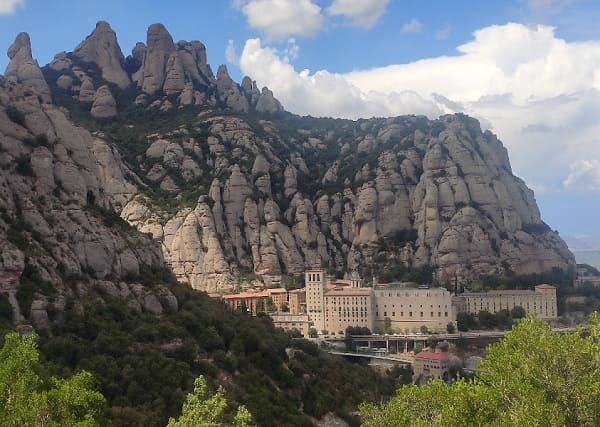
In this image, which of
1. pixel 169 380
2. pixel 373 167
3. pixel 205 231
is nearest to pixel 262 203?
pixel 205 231

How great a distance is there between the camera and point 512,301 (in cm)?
11738

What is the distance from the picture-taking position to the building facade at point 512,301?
116250mm

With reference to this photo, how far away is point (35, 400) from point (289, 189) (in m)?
132

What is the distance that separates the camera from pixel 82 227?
61.9 metres

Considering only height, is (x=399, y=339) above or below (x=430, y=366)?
above

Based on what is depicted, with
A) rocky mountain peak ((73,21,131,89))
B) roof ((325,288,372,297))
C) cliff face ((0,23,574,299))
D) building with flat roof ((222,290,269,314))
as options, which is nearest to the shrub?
cliff face ((0,23,574,299))

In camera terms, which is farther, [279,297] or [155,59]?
[155,59]

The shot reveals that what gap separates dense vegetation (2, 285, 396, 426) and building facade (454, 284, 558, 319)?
4564 cm

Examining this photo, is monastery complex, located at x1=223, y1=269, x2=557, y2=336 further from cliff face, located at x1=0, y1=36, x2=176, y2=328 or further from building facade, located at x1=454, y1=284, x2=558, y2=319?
cliff face, located at x1=0, y1=36, x2=176, y2=328

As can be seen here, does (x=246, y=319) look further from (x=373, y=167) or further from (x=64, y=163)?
(x=373, y=167)

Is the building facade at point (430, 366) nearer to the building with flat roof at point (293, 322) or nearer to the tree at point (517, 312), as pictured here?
the building with flat roof at point (293, 322)

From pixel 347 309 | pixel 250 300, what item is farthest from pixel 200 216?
pixel 347 309

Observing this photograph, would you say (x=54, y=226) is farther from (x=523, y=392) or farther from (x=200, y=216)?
(x=200, y=216)

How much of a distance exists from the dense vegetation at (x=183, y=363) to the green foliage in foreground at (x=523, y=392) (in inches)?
822
